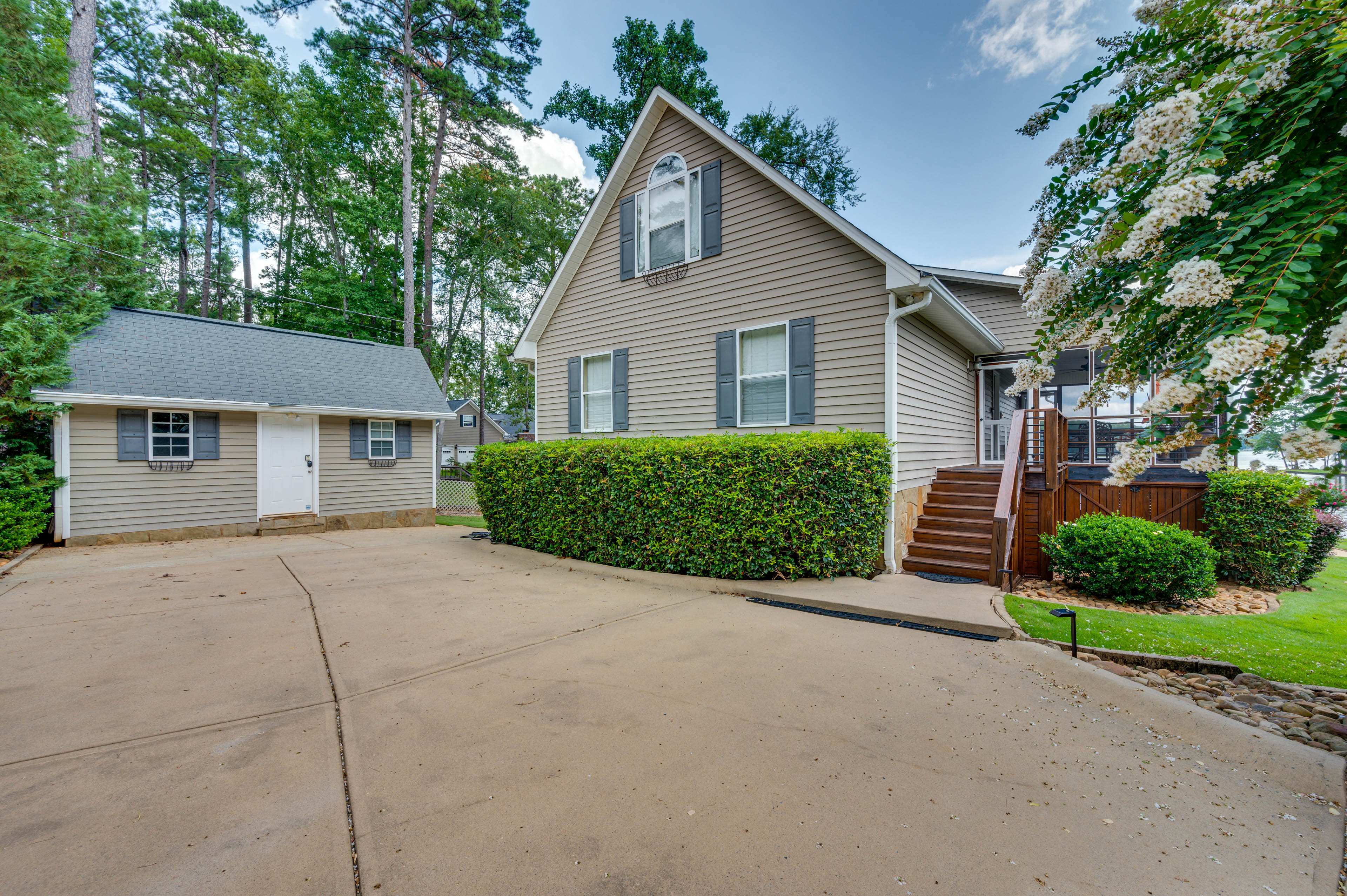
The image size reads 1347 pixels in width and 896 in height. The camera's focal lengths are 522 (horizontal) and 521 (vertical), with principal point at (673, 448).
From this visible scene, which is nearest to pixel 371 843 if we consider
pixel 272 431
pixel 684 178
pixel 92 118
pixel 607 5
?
pixel 684 178

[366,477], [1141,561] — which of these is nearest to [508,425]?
[366,477]

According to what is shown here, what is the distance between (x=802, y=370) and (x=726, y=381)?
1145mm

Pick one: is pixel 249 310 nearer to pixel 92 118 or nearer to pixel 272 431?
pixel 92 118

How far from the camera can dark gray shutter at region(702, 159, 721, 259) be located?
7758mm

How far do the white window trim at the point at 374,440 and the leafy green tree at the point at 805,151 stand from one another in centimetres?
1302

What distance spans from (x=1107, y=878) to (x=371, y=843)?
252 centimetres

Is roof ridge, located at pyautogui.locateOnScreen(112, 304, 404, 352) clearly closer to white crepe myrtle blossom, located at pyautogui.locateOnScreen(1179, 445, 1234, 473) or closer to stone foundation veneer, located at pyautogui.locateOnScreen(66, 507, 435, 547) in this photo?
stone foundation veneer, located at pyautogui.locateOnScreen(66, 507, 435, 547)

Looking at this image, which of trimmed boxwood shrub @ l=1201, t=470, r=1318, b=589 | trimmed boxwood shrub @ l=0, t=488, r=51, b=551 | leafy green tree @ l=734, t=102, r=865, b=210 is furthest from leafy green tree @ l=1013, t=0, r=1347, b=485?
leafy green tree @ l=734, t=102, r=865, b=210

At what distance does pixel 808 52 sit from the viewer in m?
12.0

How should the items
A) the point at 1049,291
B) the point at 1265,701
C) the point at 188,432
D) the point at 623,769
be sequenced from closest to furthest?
1. the point at 623,769
2. the point at 1049,291
3. the point at 1265,701
4. the point at 188,432

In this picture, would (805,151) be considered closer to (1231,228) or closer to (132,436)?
(1231,228)

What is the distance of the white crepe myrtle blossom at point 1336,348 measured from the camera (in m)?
1.58

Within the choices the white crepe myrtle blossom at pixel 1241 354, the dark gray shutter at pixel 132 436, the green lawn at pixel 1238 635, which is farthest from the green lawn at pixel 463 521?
the white crepe myrtle blossom at pixel 1241 354

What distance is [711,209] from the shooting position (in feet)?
25.7
